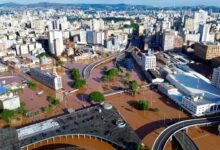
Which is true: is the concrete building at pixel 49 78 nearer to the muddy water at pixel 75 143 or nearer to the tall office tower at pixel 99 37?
the muddy water at pixel 75 143

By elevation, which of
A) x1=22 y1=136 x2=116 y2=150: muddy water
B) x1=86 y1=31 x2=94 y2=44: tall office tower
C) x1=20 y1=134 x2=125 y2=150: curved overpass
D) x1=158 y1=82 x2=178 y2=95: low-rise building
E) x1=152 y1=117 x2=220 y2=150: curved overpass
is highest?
x1=86 y1=31 x2=94 y2=44: tall office tower

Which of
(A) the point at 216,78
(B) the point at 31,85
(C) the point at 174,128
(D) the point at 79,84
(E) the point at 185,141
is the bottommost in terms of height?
(E) the point at 185,141

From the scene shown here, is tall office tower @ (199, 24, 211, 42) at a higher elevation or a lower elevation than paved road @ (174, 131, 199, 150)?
higher

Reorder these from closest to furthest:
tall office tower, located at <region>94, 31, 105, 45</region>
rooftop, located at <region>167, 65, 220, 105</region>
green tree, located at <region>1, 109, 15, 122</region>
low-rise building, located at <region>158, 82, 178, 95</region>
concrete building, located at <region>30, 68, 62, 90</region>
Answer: green tree, located at <region>1, 109, 15, 122</region>, rooftop, located at <region>167, 65, 220, 105</region>, low-rise building, located at <region>158, 82, 178, 95</region>, concrete building, located at <region>30, 68, 62, 90</region>, tall office tower, located at <region>94, 31, 105, 45</region>

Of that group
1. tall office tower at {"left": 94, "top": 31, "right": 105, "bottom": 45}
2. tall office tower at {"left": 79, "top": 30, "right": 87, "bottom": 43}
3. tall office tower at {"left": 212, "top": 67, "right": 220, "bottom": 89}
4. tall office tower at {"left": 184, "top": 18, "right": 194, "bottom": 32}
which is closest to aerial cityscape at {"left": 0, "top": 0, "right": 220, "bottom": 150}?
tall office tower at {"left": 212, "top": 67, "right": 220, "bottom": 89}

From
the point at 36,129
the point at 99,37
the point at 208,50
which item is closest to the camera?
the point at 36,129

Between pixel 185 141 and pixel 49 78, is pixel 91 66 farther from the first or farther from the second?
pixel 185 141

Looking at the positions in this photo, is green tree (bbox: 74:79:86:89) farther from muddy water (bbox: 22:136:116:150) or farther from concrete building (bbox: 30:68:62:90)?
muddy water (bbox: 22:136:116:150)

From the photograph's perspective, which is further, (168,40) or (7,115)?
(168,40)

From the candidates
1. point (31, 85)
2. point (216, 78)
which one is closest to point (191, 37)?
point (216, 78)
